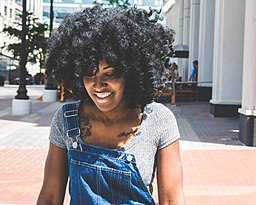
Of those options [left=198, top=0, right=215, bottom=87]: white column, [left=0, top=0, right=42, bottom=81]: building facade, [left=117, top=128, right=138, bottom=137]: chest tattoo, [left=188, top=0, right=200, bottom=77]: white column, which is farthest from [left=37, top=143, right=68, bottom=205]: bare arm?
[left=0, top=0, right=42, bottom=81]: building facade

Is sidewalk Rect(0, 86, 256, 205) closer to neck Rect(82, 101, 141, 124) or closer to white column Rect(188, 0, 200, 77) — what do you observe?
neck Rect(82, 101, 141, 124)

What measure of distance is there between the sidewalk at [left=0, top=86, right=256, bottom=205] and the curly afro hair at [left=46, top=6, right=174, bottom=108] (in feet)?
15.2

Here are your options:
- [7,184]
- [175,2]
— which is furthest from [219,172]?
[175,2]

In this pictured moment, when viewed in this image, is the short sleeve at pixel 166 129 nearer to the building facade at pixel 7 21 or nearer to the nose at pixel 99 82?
the nose at pixel 99 82

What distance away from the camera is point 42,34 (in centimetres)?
4697

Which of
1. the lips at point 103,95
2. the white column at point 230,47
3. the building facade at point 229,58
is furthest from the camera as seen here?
the white column at point 230,47

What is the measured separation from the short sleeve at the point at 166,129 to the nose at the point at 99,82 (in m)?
0.23

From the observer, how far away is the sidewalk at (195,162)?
22.3ft

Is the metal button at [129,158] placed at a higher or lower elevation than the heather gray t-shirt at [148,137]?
lower

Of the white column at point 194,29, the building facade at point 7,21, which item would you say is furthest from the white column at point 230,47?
the building facade at point 7,21

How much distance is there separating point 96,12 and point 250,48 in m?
9.57

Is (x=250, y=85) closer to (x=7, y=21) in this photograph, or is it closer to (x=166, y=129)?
(x=166, y=129)

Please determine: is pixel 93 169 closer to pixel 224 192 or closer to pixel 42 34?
pixel 224 192

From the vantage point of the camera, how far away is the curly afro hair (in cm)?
191
